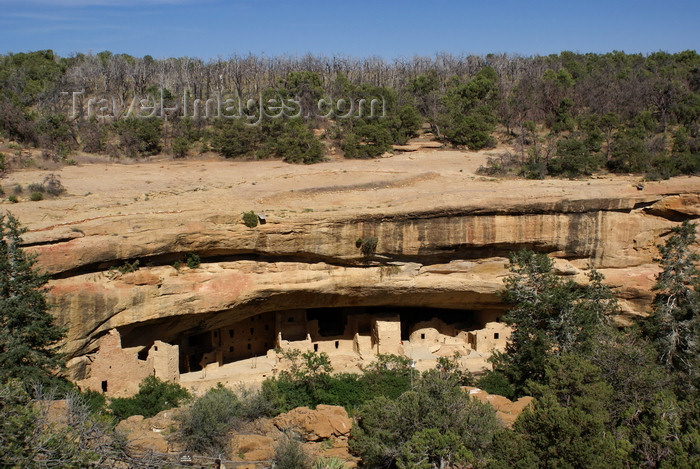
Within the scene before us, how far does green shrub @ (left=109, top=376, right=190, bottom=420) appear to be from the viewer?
16.4 m

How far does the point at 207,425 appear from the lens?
14.1m

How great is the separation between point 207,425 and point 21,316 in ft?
17.1

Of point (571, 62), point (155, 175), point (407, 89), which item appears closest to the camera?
point (155, 175)

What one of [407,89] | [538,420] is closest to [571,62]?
[407,89]

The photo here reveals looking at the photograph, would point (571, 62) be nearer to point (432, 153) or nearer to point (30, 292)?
point (432, 153)

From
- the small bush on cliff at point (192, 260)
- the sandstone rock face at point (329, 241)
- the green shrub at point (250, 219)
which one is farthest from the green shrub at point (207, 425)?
the green shrub at point (250, 219)

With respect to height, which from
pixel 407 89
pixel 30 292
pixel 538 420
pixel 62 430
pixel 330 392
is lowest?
pixel 330 392

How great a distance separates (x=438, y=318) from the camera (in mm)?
22938

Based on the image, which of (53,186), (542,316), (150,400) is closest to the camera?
(150,400)

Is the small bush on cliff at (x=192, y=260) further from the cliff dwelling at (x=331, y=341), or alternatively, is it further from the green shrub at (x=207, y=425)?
the green shrub at (x=207, y=425)

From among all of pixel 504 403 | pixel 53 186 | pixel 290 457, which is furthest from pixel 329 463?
pixel 53 186

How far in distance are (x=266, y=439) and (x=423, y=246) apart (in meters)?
7.94

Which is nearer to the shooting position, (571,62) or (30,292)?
(30,292)

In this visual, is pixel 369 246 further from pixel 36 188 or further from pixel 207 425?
pixel 36 188
